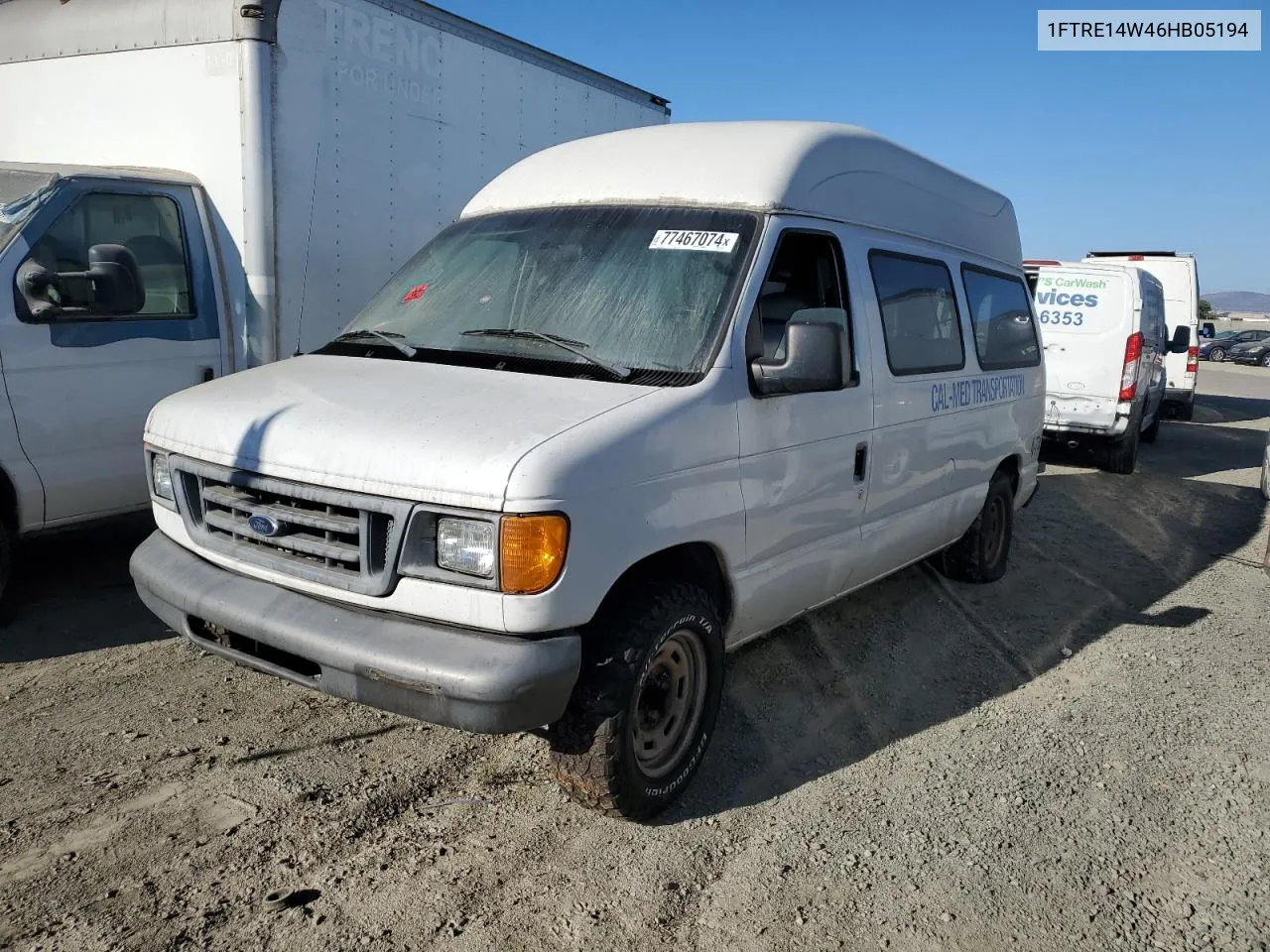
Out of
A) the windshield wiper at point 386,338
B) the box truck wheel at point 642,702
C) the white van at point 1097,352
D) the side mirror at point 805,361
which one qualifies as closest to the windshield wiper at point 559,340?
the windshield wiper at point 386,338

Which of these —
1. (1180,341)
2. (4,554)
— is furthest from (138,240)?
(1180,341)

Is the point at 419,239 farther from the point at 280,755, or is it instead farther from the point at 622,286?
the point at 280,755

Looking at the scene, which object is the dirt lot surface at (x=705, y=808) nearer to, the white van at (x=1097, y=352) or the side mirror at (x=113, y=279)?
the side mirror at (x=113, y=279)

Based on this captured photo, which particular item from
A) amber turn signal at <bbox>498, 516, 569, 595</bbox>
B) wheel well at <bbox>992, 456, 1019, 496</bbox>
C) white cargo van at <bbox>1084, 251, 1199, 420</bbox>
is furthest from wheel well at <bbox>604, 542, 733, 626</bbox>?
white cargo van at <bbox>1084, 251, 1199, 420</bbox>

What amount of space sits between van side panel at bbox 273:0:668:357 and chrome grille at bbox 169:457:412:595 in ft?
7.69

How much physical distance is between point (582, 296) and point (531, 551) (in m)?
1.33

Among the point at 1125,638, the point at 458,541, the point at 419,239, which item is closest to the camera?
the point at 458,541

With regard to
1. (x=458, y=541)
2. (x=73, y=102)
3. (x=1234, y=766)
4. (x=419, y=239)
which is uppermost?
(x=73, y=102)

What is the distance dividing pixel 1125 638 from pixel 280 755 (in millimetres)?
4439

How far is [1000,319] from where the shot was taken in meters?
6.18

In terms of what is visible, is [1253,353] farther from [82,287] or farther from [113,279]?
[82,287]

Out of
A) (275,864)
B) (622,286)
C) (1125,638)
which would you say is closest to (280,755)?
(275,864)

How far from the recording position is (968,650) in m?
5.30

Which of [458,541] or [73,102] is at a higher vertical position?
[73,102]
